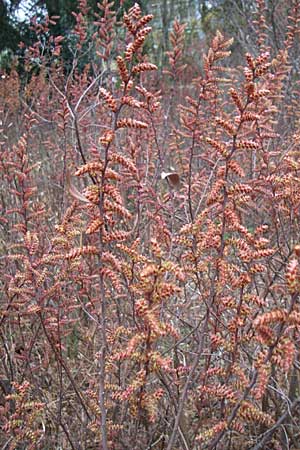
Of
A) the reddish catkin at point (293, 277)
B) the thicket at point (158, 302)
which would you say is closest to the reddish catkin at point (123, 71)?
the thicket at point (158, 302)

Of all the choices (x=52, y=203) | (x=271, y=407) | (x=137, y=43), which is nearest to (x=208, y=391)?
(x=271, y=407)

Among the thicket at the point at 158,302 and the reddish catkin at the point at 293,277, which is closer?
the reddish catkin at the point at 293,277

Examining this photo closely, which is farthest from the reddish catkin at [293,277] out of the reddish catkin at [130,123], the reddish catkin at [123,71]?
the reddish catkin at [123,71]

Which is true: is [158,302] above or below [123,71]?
below

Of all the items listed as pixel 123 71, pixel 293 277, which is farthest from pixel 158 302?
pixel 123 71

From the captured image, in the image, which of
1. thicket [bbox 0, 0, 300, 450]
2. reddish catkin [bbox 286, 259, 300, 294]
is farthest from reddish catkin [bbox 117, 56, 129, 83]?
reddish catkin [bbox 286, 259, 300, 294]

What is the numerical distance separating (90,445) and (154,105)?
143 centimetres

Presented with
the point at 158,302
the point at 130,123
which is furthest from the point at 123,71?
the point at 158,302

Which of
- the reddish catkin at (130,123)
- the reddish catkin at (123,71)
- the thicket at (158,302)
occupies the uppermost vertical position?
the reddish catkin at (123,71)

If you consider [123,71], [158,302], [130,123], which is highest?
[123,71]

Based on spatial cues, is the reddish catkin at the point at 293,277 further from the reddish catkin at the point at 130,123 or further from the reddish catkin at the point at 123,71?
the reddish catkin at the point at 123,71

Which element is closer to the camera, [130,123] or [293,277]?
[293,277]

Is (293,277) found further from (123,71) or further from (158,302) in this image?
(123,71)

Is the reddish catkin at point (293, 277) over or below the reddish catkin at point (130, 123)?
below
